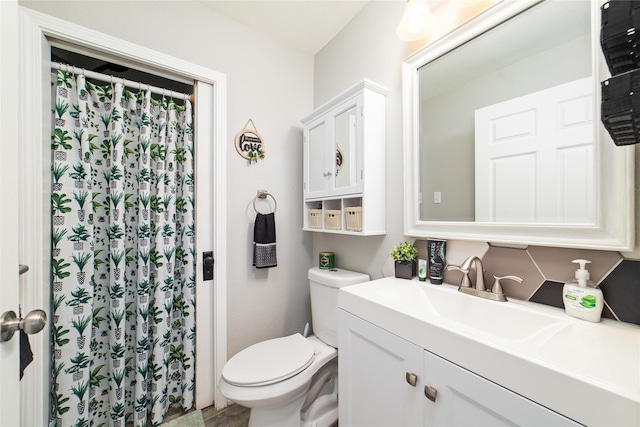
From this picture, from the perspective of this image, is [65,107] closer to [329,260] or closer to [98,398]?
[98,398]

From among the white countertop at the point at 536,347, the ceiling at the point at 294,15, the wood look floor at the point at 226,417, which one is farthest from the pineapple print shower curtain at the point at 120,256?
the white countertop at the point at 536,347

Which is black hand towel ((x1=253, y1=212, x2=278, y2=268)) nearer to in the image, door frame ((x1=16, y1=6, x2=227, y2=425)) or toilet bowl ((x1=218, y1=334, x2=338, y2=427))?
door frame ((x1=16, y1=6, x2=227, y2=425))

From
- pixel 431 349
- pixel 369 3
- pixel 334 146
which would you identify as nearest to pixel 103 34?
pixel 334 146

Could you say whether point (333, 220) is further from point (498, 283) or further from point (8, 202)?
point (8, 202)

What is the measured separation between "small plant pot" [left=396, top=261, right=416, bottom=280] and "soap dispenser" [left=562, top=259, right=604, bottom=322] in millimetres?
525

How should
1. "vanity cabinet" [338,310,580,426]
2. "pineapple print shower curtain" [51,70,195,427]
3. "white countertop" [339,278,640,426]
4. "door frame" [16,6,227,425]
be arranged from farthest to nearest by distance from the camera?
"pineapple print shower curtain" [51,70,195,427] → "door frame" [16,6,227,425] → "vanity cabinet" [338,310,580,426] → "white countertop" [339,278,640,426]

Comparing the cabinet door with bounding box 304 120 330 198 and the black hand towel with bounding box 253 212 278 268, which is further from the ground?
the cabinet door with bounding box 304 120 330 198

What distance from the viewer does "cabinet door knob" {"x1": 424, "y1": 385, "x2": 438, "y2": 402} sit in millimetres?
686

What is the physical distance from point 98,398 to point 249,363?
819mm

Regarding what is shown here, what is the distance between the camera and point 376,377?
2.86 feet

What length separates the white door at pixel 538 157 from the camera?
0.75m

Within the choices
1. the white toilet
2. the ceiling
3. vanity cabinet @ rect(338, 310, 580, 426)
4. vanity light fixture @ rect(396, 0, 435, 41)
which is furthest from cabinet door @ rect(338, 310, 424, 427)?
the ceiling

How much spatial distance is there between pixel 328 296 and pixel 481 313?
76 cm

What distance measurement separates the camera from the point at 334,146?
4.78 feet
